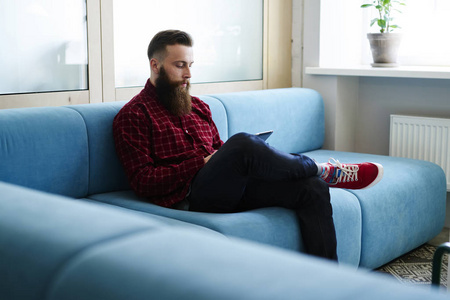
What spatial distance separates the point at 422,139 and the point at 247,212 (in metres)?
1.74

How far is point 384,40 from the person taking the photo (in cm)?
367

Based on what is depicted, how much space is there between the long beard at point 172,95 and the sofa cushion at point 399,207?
2.79 feet

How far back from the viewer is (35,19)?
258 cm

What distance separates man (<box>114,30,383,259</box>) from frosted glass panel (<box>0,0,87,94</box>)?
1.33 feet

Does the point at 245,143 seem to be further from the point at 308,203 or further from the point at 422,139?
the point at 422,139

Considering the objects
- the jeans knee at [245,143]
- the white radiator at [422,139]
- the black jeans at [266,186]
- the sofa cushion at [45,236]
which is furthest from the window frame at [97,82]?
the sofa cushion at [45,236]

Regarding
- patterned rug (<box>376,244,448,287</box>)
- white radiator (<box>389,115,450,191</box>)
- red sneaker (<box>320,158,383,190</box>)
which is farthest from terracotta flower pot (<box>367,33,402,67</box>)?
red sneaker (<box>320,158,383,190</box>)

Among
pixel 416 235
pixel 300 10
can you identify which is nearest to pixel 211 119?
pixel 416 235

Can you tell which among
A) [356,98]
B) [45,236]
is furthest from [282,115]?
[45,236]

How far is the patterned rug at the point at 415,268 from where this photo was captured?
2.71 meters

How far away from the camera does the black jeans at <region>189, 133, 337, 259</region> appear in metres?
2.18

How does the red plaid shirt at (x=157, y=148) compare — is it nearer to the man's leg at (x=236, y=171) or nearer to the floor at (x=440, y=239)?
the man's leg at (x=236, y=171)

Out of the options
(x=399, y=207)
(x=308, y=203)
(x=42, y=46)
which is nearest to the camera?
(x=308, y=203)

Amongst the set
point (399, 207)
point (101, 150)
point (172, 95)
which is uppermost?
point (172, 95)
